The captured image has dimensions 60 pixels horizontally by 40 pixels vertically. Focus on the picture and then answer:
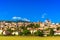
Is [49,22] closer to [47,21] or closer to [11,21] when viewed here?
[47,21]

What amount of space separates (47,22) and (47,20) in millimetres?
1890

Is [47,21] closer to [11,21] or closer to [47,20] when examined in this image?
[47,20]

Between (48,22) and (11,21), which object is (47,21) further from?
(11,21)

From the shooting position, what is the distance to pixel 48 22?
2290 inches

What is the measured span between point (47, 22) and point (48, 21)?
1326 millimetres

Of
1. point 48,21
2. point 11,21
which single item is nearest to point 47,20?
point 48,21

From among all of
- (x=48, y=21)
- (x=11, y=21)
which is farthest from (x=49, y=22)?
(x=11, y=21)

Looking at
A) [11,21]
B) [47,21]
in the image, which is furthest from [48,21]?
[11,21]

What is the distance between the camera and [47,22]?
5788cm

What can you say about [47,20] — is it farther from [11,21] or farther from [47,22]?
[11,21]

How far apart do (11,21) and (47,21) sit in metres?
11.6

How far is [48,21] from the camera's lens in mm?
59094

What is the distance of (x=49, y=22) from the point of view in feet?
194
